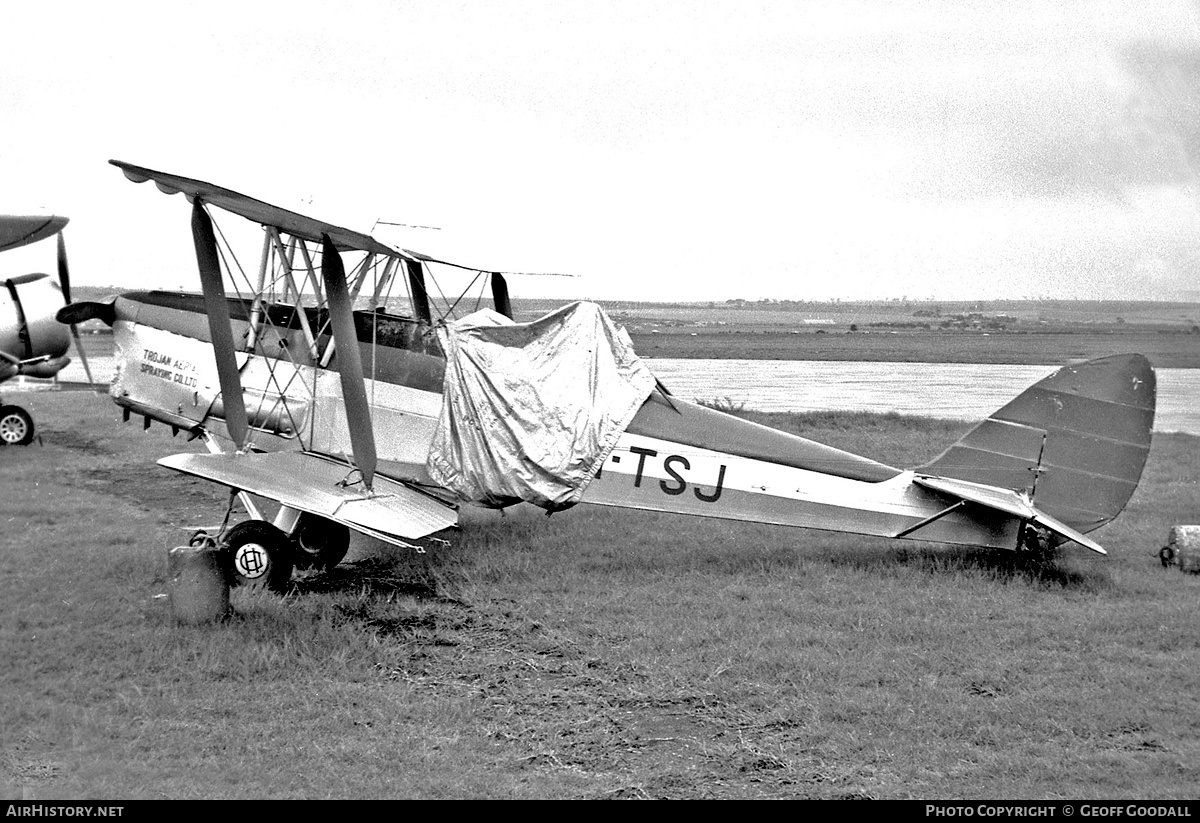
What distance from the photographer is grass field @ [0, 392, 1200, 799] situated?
4199mm

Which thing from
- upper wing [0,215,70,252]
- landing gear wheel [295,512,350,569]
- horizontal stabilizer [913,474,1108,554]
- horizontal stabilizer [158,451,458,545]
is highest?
upper wing [0,215,70,252]

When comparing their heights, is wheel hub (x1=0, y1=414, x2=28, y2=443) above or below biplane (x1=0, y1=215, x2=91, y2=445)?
below

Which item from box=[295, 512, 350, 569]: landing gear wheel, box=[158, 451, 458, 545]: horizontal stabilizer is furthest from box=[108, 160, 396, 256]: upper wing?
box=[295, 512, 350, 569]: landing gear wheel

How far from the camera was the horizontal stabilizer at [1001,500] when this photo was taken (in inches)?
270

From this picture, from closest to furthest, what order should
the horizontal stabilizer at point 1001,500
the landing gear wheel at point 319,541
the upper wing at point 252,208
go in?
1. the upper wing at point 252,208
2. the horizontal stabilizer at point 1001,500
3. the landing gear wheel at point 319,541

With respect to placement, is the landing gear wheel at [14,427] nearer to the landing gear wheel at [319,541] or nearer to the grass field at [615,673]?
the grass field at [615,673]

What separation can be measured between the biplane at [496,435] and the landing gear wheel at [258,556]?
0.04ft

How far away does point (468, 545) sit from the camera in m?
8.66

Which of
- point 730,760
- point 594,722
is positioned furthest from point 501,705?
point 730,760

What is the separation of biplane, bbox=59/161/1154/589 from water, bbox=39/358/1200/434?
678 cm

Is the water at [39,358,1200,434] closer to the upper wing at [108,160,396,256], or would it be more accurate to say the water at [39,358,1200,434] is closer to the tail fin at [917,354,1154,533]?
the tail fin at [917,354,1154,533]

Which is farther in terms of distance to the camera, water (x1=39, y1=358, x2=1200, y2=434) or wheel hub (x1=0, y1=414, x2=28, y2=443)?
water (x1=39, y1=358, x2=1200, y2=434)

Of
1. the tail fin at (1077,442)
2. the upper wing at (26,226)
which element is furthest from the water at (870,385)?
the upper wing at (26,226)

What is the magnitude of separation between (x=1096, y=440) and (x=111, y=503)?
8.84m
